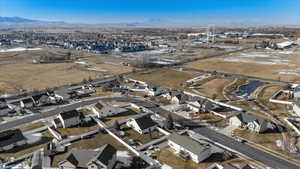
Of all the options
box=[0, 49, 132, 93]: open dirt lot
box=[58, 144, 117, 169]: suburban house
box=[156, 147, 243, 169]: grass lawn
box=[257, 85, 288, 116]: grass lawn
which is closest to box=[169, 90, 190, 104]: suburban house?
box=[257, 85, 288, 116]: grass lawn

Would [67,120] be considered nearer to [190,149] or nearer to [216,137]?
[190,149]

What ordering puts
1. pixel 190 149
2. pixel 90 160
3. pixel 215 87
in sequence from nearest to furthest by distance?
pixel 90 160
pixel 190 149
pixel 215 87

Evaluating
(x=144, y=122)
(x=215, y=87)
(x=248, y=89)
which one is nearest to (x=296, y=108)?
(x=248, y=89)

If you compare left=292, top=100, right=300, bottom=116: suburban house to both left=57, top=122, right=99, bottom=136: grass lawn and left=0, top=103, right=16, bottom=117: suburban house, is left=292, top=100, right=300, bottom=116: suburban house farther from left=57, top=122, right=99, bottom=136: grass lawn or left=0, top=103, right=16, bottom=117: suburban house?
left=0, top=103, right=16, bottom=117: suburban house

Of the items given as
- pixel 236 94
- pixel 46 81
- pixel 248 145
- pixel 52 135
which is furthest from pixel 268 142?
pixel 46 81

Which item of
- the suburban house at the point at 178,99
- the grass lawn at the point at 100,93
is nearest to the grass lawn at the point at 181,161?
the suburban house at the point at 178,99
